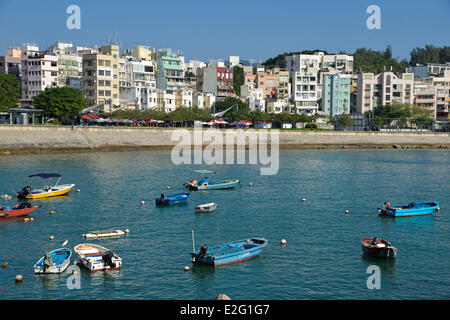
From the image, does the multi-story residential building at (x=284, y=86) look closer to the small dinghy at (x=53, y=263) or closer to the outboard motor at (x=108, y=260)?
the small dinghy at (x=53, y=263)

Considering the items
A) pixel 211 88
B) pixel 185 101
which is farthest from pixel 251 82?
pixel 185 101

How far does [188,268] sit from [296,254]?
763cm

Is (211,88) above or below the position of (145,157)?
above

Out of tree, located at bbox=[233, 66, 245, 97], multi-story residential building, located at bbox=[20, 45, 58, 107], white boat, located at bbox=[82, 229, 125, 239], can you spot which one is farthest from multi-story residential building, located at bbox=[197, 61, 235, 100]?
white boat, located at bbox=[82, 229, 125, 239]

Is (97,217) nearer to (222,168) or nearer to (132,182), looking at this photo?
(132,182)

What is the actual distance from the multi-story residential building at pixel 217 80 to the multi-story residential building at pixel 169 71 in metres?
8.97

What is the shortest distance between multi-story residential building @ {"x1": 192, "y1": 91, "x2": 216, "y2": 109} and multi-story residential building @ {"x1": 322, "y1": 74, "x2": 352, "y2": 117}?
3737cm

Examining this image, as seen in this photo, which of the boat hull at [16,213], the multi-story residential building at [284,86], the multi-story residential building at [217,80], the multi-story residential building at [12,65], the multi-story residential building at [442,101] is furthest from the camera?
the multi-story residential building at [284,86]

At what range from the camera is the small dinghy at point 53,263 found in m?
28.2

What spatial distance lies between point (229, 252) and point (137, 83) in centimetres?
12127

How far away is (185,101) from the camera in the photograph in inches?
5896

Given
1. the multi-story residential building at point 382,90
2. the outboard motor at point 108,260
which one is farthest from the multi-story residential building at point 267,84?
the outboard motor at point 108,260

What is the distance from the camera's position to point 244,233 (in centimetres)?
3788

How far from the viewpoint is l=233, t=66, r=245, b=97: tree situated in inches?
7077
